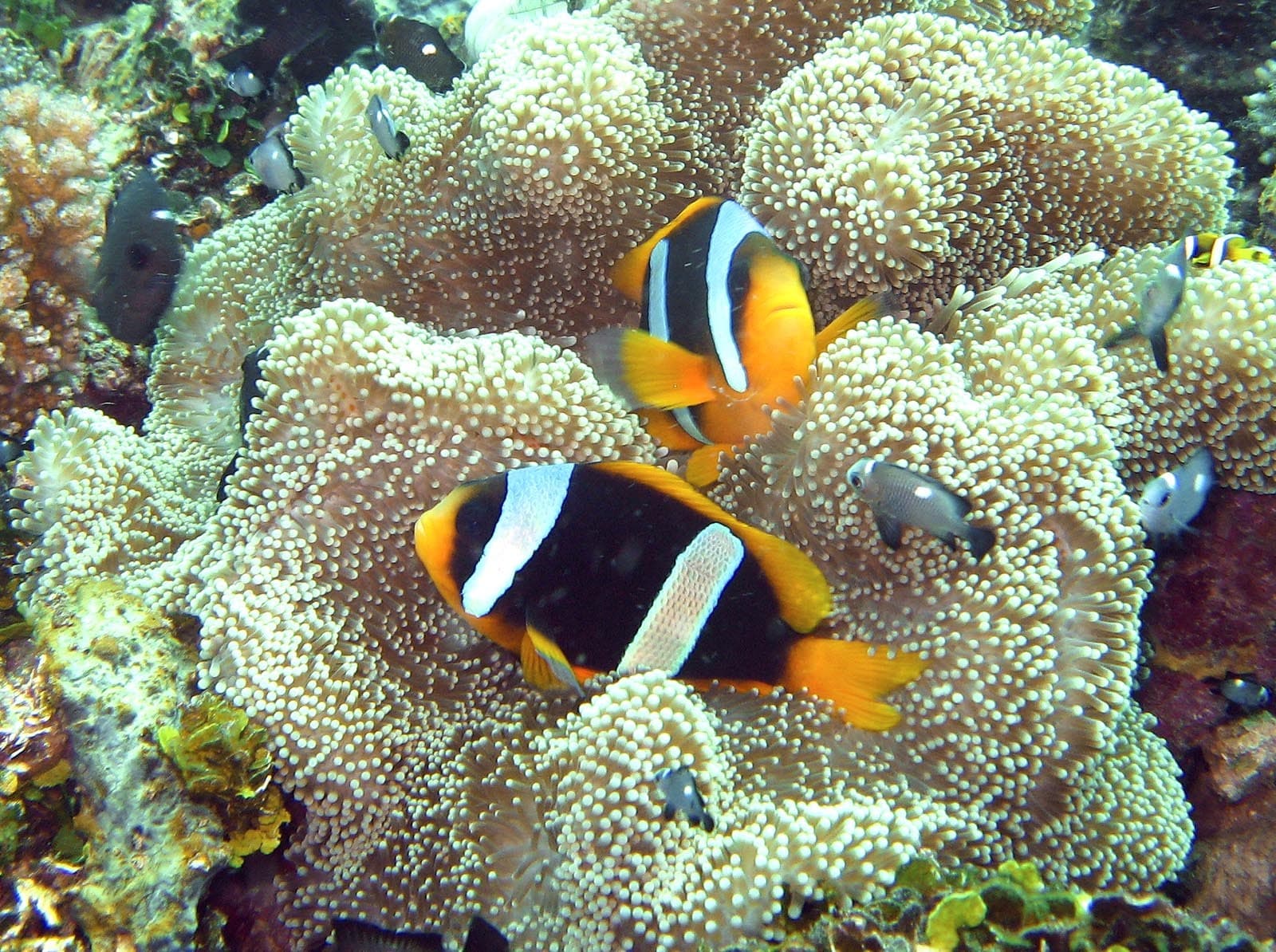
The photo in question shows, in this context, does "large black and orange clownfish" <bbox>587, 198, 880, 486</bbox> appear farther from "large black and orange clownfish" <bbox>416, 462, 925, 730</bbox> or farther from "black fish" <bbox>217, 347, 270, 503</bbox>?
"black fish" <bbox>217, 347, 270, 503</bbox>

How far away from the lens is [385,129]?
2201 millimetres

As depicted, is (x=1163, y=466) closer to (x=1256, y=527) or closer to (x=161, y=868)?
(x=1256, y=527)

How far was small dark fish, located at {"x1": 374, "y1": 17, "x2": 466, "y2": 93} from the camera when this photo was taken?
11.6ft

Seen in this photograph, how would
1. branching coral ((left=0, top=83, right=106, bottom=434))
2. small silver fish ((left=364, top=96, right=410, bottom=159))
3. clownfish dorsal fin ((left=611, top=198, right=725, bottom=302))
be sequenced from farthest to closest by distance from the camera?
1. branching coral ((left=0, top=83, right=106, bottom=434))
2. small silver fish ((left=364, top=96, right=410, bottom=159))
3. clownfish dorsal fin ((left=611, top=198, right=725, bottom=302))

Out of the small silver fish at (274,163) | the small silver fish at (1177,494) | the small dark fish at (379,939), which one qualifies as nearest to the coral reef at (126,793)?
the small dark fish at (379,939)

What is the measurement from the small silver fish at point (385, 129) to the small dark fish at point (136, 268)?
3.00ft

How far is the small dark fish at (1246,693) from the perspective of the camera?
2072 millimetres

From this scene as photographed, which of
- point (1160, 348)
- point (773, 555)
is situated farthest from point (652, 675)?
point (1160, 348)

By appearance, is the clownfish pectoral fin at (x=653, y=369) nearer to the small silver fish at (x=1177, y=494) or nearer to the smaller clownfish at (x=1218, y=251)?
the small silver fish at (x=1177, y=494)

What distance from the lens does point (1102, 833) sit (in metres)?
1.70

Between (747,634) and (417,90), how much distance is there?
1.78 metres

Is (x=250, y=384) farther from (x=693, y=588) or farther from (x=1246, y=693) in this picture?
(x=1246, y=693)

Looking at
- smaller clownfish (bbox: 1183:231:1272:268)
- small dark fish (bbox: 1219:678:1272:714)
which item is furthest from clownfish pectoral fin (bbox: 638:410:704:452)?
small dark fish (bbox: 1219:678:1272:714)

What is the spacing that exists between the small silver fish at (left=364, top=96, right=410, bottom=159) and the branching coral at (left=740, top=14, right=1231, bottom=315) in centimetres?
93
